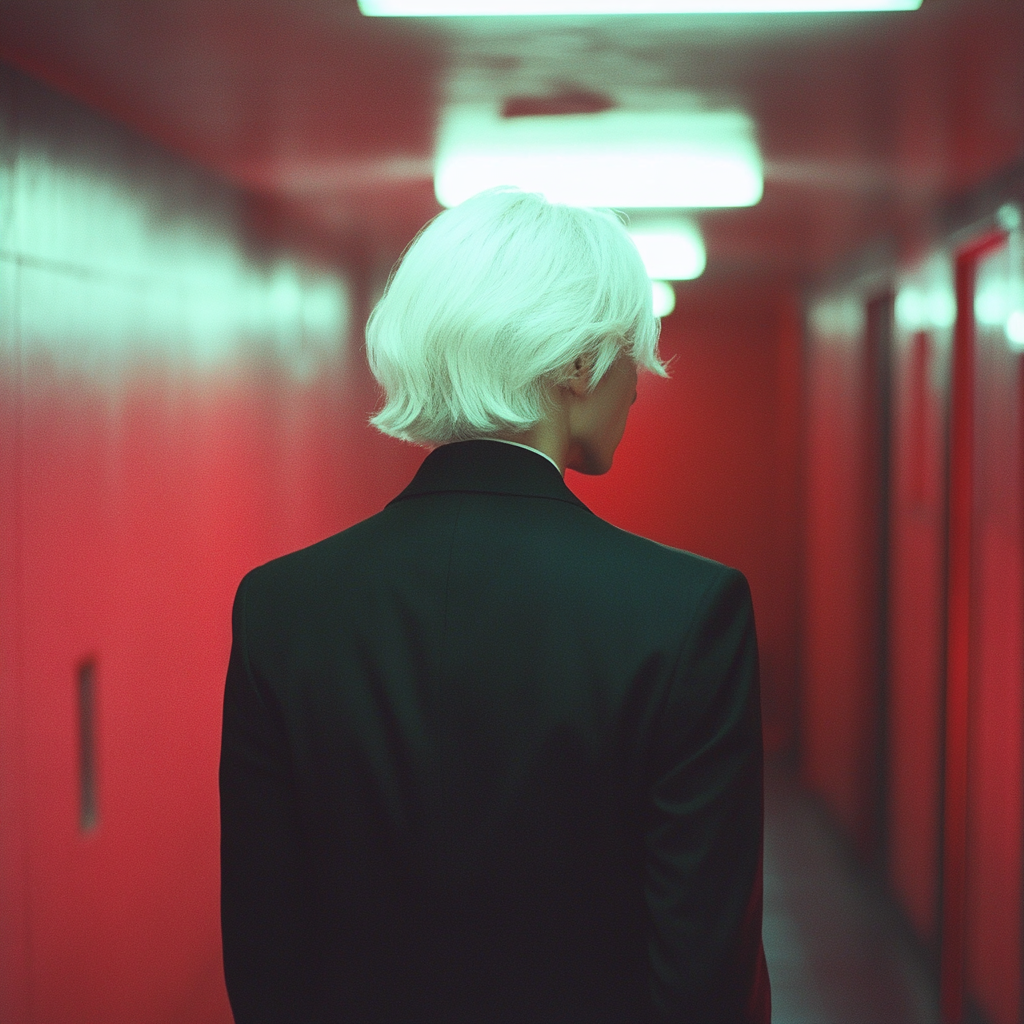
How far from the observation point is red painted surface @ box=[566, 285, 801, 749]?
2889 mm

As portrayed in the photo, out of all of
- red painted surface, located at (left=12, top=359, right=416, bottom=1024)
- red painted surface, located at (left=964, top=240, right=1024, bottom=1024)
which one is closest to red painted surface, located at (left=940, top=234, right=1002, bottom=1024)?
red painted surface, located at (left=964, top=240, right=1024, bottom=1024)

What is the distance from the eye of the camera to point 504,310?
0.96 meters

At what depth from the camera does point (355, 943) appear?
1023 mm

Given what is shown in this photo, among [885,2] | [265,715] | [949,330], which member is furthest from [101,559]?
[949,330]

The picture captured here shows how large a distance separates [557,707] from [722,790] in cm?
18

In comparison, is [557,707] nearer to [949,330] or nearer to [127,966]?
[127,966]

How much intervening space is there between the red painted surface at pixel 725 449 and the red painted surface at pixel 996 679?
0.54 m

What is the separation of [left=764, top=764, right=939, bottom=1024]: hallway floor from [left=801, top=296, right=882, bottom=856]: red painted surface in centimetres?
12

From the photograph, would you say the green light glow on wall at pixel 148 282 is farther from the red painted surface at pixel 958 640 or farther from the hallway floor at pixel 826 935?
the hallway floor at pixel 826 935

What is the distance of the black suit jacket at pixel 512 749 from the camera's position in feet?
3.02

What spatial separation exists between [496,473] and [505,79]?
122cm

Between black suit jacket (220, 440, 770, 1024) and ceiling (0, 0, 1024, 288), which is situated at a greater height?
ceiling (0, 0, 1024, 288)

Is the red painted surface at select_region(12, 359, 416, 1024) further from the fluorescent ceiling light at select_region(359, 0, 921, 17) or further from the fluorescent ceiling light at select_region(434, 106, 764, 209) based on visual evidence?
the fluorescent ceiling light at select_region(359, 0, 921, 17)

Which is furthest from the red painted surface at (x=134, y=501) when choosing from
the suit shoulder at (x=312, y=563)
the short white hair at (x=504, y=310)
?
the short white hair at (x=504, y=310)
